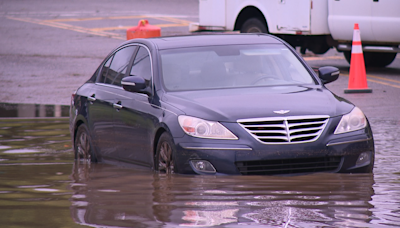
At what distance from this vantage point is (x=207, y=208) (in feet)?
19.4

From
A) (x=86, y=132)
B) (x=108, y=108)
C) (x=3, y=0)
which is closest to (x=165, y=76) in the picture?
(x=108, y=108)

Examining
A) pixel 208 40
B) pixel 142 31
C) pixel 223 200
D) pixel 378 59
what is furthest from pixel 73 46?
pixel 223 200

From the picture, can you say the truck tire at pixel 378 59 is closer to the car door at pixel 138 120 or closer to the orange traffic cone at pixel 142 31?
the orange traffic cone at pixel 142 31

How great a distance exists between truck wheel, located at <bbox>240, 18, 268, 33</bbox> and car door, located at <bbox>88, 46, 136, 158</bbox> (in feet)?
33.1

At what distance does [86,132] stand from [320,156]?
3075 millimetres

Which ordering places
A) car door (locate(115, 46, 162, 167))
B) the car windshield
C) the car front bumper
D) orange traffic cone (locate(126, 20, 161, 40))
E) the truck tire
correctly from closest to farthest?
1. the car front bumper
2. car door (locate(115, 46, 162, 167))
3. the car windshield
4. orange traffic cone (locate(126, 20, 161, 40))
5. the truck tire

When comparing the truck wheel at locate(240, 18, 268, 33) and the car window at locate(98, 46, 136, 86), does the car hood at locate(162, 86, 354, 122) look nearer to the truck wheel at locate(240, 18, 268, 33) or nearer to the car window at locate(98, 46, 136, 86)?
the car window at locate(98, 46, 136, 86)

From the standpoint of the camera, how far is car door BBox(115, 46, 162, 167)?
25.0 ft

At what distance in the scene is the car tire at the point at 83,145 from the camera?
29.5ft

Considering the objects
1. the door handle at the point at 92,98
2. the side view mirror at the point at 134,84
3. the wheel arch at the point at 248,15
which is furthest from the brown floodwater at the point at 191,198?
the wheel arch at the point at 248,15

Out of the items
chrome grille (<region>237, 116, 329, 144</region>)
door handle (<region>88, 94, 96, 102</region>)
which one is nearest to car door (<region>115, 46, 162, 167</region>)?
door handle (<region>88, 94, 96, 102</region>)

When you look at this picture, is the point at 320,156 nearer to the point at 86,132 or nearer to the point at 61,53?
the point at 86,132

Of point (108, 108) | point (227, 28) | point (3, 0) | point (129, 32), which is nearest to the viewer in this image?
point (108, 108)

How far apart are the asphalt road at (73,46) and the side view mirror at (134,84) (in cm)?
514
